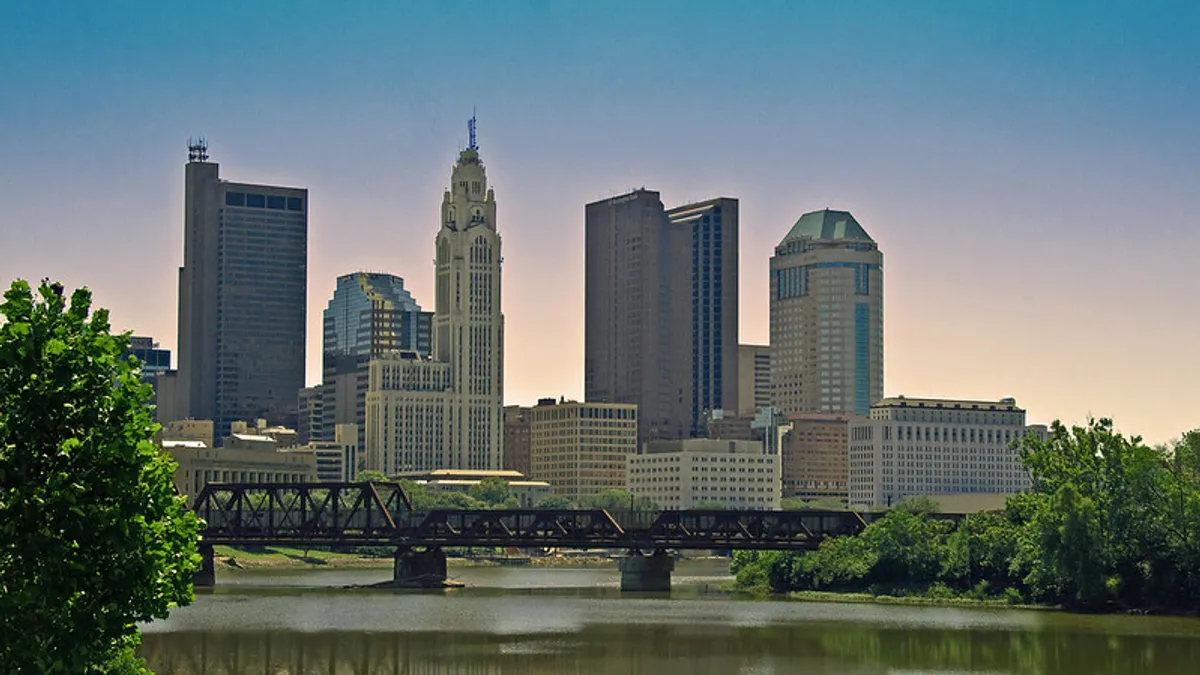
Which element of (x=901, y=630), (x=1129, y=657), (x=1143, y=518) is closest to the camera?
(x=1129, y=657)

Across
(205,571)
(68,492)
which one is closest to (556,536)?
(205,571)

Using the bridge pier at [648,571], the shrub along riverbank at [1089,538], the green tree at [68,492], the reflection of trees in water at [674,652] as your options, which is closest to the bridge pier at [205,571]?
the bridge pier at [648,571]

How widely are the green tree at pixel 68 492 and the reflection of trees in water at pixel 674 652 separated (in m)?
41.7

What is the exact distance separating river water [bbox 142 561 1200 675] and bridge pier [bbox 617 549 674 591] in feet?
91.4

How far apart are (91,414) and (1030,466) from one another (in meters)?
108

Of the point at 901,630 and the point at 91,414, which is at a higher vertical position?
the point at 91,414

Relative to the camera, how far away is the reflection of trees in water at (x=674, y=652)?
312 feet

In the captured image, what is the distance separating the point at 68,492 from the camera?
49.2 m

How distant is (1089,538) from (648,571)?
5385 cm

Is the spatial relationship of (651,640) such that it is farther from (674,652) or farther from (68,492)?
(68,492)

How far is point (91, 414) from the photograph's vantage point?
5075 cm

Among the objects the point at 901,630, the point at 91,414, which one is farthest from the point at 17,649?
the point at 901,630

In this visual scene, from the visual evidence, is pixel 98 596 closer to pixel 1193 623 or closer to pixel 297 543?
pixel 1193 623

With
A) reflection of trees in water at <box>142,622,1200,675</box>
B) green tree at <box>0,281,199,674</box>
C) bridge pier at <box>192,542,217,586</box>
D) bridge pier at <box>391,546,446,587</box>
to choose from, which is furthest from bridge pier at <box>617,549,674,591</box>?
green tree at <box>0,281,199,674</box>
